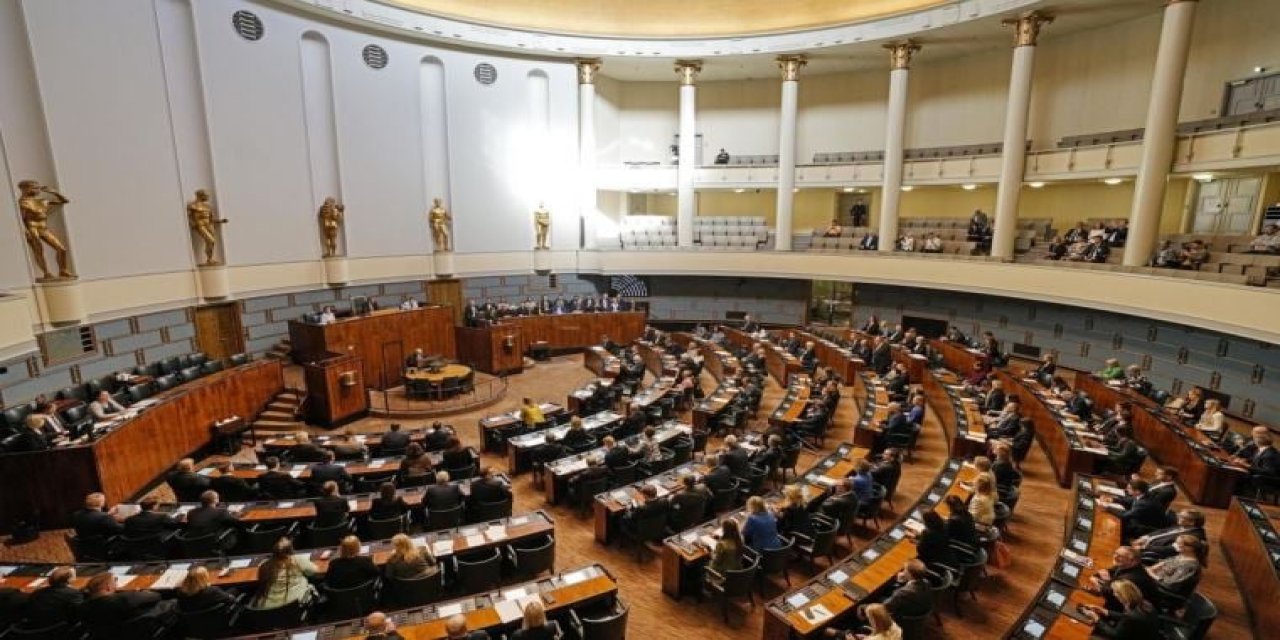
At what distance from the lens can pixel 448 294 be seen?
20219 mm

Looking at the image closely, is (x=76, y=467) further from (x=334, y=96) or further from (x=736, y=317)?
(x=736, y=317)

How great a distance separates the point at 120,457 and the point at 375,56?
13541 mm

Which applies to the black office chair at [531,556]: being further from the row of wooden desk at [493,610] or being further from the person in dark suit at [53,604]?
the person in dark suit at [53,604]

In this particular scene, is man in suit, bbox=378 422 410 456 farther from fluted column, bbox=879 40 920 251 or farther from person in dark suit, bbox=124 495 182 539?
fluted column, bbox=879 40 920 251

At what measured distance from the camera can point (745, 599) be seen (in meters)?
6.58

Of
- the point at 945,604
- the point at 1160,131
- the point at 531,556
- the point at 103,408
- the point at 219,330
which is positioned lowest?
the point at 945,604

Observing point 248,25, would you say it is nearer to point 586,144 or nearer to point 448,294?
point 448,294

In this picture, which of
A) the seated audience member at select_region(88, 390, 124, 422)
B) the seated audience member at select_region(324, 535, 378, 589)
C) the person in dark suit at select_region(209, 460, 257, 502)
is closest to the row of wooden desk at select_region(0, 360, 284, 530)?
the seated audience member at select_region(88, 390, 124, 422)

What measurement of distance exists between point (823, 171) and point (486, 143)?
12.0m

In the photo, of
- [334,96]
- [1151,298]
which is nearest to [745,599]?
[1151,298]

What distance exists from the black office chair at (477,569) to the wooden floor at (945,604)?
1.23 meters

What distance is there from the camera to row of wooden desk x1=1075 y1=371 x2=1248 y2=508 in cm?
Answer: 815

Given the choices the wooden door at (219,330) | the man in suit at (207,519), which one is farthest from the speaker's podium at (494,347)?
the man in suit at (207,519)

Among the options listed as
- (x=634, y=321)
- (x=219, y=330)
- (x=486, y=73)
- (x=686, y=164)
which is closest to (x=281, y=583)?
(x=219, y=330)
